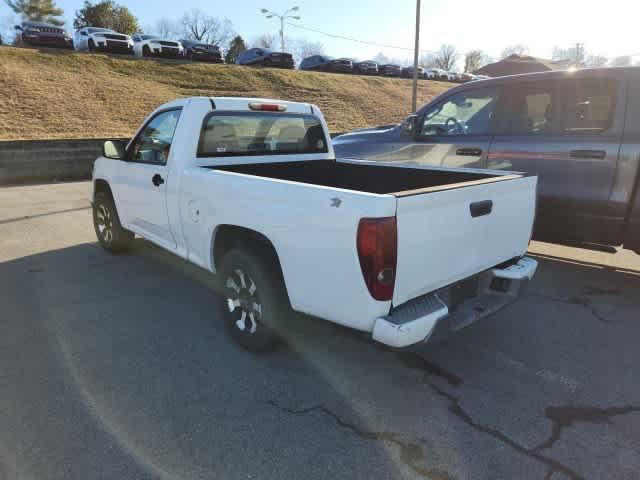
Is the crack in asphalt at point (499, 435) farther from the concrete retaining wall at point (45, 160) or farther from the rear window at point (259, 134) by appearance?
the concrete retaining wall at point (45, 160)

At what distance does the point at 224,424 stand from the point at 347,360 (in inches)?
40.6

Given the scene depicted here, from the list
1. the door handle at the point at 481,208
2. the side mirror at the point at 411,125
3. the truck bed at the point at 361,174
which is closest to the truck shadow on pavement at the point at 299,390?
the door handle at the point at 481,208

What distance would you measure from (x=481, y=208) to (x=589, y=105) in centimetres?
262

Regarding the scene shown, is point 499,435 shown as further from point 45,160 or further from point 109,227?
point 45,160

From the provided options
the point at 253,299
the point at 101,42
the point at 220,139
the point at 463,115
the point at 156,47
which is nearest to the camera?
the point at 253,299

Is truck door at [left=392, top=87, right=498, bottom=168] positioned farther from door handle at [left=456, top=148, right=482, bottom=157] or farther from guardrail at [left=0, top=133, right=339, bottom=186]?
guardrail at [left=0, top=133, right=339, bottom=186]

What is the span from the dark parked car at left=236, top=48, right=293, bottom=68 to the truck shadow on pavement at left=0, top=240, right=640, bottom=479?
32.0 meters

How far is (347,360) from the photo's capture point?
10.8ft

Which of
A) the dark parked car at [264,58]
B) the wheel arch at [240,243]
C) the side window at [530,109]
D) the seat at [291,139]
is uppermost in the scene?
the dark parked car at [264,58]

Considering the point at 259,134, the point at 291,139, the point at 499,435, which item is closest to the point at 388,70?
the point at 291,139

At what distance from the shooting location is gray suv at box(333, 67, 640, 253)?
13.8 ft

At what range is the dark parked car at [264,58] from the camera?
1313 inches

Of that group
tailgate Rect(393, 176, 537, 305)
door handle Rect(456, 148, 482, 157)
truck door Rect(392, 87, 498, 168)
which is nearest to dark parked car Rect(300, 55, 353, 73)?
truck door Rect(392, 87, 498, 168)

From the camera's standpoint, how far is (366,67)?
3919 cm
